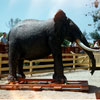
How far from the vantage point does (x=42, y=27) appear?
223 inches

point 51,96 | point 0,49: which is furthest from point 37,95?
point 0,49

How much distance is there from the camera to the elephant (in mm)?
5543

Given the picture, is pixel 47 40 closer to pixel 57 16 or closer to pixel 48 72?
pixel 57 16

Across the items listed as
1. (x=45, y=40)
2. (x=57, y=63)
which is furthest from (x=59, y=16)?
(x=57, y=63)

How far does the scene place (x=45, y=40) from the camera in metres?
5.61

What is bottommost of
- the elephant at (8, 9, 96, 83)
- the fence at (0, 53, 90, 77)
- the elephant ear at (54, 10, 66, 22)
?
the fence at (0, 53, 90, 77)

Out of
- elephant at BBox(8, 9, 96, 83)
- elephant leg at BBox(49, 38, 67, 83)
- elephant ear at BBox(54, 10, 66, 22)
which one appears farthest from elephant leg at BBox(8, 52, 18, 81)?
elephant ear at BBox(54, 10, 66, 22)

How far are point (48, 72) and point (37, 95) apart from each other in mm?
6311

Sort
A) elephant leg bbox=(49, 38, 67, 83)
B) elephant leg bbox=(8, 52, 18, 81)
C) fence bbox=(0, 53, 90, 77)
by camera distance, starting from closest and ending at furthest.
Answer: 1. elephant leg bbox=(49, 38, 67, 83)
2. elephant leg bbox=(8, 52, 18, 81)
3. fence bbox=(0, 53, 90, 77)

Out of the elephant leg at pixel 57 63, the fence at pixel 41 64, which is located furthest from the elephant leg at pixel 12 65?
the fence at pixel 41 64

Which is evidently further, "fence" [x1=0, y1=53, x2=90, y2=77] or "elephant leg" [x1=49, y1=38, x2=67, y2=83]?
"fence" [x1=0, y1=53, x2=90, y2=77]

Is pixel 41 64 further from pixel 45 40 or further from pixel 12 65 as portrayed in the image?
pixel 45 40

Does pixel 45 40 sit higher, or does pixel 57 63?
pixel 45 40

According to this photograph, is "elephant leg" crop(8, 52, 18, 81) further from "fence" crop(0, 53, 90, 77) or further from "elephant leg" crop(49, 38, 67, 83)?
"fence" crop(0, 53, 90, 77)
